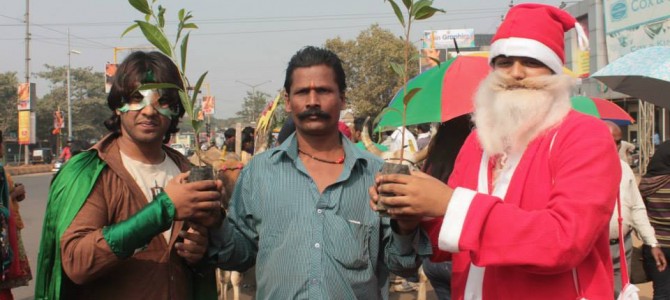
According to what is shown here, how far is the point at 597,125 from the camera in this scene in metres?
1.82

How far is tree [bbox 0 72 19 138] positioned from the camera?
43781mm

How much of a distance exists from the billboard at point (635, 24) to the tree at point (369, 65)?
14801mm

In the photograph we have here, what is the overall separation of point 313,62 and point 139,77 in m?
Result: 0.74

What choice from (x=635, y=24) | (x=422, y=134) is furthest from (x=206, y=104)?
(x=635, y=24)

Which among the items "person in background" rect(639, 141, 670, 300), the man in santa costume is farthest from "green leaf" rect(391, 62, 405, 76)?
"person in background" rect(639, 141, 670, 300)

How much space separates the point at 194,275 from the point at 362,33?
117ft

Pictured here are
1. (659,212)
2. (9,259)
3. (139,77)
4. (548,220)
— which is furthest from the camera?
(659,212)

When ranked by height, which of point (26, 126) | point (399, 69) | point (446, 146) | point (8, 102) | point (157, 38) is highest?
point (8, 102)

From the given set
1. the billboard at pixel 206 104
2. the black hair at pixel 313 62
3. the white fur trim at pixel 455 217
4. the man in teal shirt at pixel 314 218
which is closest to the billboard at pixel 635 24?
the billboard at pixel 206 104

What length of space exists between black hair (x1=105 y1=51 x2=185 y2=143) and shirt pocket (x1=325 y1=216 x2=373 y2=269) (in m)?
0.89

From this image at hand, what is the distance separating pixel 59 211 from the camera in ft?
7.55

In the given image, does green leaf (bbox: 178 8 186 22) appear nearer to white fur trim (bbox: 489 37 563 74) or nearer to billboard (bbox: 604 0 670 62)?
white fur trim (bbox: 489 37 563 74)

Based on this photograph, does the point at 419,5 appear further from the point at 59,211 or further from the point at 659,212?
the point at 659,212

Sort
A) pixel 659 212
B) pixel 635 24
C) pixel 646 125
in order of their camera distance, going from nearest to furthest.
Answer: pixel 659 212 → pixel 646 125 → pixel 635 24
